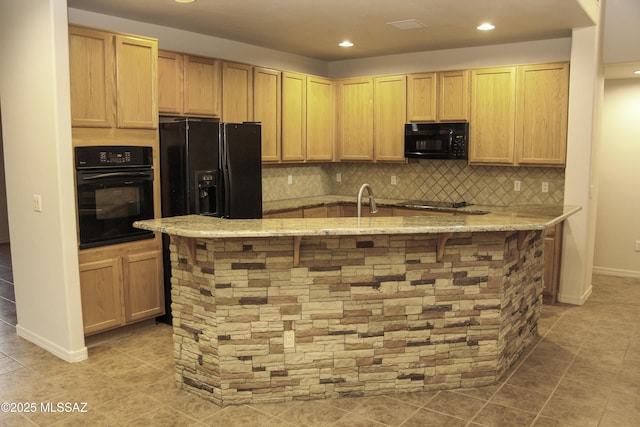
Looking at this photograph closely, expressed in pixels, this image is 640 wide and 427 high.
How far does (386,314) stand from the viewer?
11.0 ft

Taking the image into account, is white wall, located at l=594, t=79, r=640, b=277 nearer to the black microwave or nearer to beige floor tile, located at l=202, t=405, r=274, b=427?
the black microwave

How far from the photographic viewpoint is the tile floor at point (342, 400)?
306cm

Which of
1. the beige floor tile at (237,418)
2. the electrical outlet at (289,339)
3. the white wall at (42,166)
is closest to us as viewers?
the beige floor tile at (237,418)

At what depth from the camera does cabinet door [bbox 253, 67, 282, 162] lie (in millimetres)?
5609

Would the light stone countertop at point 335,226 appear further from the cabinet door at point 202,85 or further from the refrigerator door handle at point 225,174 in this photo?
the cabinet door at point 202,85

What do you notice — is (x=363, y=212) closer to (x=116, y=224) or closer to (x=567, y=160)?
(x=567, y=160)

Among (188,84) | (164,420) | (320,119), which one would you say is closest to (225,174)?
(188,84)

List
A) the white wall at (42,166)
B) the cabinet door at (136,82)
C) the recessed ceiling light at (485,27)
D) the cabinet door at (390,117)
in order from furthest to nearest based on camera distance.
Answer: the cabinet door at (390,117)
the recessed ceiling light at (485,27)
the cabinet door at (136,82)
the white wall at (42,166)

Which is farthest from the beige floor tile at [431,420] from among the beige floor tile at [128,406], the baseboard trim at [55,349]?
the baseboard trim at [55,349]

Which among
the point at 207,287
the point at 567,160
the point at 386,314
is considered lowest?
the point at 386,314

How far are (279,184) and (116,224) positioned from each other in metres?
2.54

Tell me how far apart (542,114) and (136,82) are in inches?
150

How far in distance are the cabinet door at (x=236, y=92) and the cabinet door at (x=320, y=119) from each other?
0.95 metres

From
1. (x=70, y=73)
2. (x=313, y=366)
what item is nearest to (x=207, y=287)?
(x=313, y=366)
